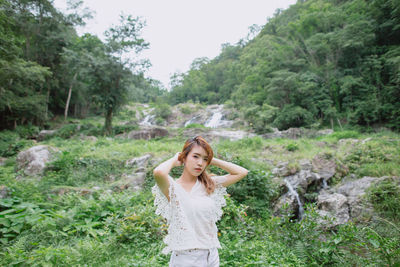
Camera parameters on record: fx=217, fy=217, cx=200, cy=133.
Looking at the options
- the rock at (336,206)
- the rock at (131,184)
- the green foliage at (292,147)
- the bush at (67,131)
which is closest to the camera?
the rock at (336,206)

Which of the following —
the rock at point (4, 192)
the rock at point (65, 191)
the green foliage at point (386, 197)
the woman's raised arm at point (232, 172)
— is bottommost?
the green foliage at point (386, 197)

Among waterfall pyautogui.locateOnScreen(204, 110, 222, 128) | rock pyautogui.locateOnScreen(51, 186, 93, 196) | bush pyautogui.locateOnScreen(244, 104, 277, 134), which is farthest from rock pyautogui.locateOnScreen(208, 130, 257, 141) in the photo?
rock pyautogui.locateOnScreen(51, 186, 93, 196)

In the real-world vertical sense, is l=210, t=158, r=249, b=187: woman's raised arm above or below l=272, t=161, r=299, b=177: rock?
above

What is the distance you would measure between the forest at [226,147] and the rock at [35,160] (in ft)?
0.18

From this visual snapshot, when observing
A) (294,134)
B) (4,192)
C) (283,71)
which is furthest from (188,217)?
(283,71)

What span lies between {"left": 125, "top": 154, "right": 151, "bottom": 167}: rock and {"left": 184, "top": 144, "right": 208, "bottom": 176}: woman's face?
6.73 meters

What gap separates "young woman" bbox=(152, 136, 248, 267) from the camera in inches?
55.6

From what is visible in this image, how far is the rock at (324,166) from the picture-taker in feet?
25.5

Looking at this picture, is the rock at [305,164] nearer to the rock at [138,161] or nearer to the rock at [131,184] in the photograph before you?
the rock at [131,184]

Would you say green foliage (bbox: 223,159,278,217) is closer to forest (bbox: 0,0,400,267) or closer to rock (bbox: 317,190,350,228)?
forest (bbox: 0,0,400,267)

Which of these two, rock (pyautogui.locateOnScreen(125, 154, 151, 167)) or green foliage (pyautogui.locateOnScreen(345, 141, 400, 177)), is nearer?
green foliage (pyautogui.locateOnScreen(345, 141, 400, 177))

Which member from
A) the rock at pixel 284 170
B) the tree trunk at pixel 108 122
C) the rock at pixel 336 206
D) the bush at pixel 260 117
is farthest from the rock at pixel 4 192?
the bush at pixel 260 117

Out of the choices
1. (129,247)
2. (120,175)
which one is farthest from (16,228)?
(120,175)

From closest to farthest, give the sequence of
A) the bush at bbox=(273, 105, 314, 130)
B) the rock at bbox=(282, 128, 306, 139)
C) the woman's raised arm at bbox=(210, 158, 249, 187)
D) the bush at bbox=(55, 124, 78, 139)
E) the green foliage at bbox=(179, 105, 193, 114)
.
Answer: the woman's raised arm at bbox=(210, 158, 249, 187) < the rock at bbox=(282, 128, 306, 139) < the bush at bbox=(55, 124, 78, 139) < the bush at bbox=(273, 105, 314, 130) < the green foliage at bbox=(179, 105, 193, 114)
